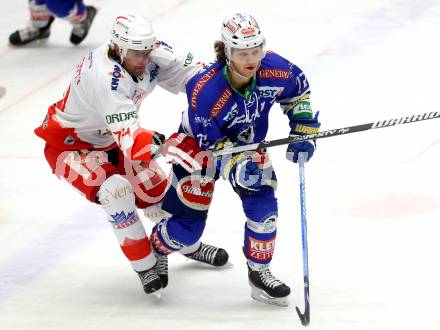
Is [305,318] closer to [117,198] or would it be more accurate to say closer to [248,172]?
[248,172]

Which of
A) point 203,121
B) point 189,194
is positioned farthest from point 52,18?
point 203,121

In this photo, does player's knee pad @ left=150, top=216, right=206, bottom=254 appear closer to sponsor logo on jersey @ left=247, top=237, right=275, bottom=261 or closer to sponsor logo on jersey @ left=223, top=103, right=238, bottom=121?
sponsor logo on jersey @ left=247, top=237, right=275, bottom=261

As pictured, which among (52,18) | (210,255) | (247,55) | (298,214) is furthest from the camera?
(52,18)

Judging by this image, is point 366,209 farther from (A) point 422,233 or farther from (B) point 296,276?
(B) point 296,276

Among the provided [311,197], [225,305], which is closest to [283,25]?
[311,197]

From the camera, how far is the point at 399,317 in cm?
391

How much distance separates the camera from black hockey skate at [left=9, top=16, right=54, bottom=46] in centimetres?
796

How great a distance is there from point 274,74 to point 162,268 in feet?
3.08

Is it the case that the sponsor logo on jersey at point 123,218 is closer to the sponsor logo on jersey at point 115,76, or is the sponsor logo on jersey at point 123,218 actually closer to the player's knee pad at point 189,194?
the player's knee pad at point 189,194

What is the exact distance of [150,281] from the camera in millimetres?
4234

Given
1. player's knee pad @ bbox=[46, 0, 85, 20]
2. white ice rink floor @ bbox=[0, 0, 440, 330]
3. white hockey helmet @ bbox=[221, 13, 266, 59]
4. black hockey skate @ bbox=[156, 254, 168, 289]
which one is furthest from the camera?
player's knee pad @ bbox=[46, 0, 85, 20]

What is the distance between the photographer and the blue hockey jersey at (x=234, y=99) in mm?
3885

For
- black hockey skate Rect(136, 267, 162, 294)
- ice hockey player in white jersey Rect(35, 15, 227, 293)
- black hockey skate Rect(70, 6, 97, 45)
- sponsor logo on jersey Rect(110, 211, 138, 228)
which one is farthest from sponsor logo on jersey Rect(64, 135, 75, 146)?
black hockey skate Rect(70, 6, 97, 45)

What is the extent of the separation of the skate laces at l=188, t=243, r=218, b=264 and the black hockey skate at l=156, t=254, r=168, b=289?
0.63 feet
